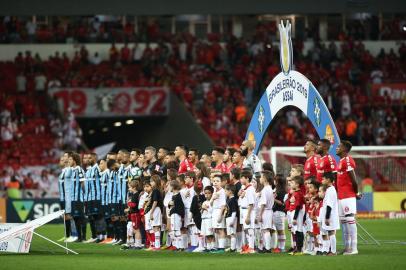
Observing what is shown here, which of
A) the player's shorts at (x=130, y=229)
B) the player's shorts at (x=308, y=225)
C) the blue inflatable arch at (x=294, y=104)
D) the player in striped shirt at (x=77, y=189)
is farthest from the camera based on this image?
the player in striped shirt at (x=77, y=189)

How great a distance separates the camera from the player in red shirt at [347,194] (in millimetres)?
18344

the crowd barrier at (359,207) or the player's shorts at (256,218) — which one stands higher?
the player's shorts at (256,218)

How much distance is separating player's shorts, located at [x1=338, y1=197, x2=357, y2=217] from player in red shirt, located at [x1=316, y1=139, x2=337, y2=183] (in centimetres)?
55

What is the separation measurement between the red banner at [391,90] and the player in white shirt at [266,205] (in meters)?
23.2

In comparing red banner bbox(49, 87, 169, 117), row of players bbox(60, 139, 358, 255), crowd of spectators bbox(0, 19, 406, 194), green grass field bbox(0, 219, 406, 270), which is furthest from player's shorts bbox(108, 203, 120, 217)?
red banner bbox(49, 87, 169, 117)

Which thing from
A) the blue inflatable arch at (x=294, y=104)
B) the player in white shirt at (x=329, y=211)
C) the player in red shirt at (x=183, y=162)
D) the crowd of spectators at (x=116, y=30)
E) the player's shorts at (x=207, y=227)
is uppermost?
the crowd of spectators at (x=116, y=30)

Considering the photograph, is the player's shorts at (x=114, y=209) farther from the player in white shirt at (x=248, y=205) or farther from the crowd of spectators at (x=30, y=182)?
the crowd of spectators at (x=30, y=182)

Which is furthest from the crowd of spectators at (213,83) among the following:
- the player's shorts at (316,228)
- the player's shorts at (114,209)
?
the player's shorts at (316,228)

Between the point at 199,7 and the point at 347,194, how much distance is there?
19.1 m

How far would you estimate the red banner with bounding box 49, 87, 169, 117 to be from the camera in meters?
39.8

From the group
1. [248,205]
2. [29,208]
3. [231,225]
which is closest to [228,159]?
[231,225]

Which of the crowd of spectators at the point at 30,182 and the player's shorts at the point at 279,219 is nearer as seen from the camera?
the player's shorts at the point at 279,219

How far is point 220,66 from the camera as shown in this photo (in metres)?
43.0

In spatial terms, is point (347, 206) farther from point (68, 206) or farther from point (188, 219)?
point (68, 206)
